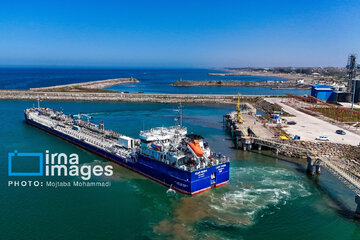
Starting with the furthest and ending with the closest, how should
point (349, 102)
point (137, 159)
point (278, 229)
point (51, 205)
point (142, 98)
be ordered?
point (142, 98)
point (349, 102)
point (137, 159)
point (51, 205)
point (278, 229)

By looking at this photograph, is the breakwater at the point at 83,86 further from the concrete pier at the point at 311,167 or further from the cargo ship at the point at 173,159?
the concrete pier at the point at 311,167

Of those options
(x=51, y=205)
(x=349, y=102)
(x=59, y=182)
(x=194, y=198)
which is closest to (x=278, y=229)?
(x=194, y=198)

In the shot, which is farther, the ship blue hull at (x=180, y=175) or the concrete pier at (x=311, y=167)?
the concrete pier at (x=311, y=167)

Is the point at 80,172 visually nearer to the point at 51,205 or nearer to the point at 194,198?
the point at 51,205

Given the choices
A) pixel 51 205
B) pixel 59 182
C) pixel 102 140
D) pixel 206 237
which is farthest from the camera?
pixel 102 140

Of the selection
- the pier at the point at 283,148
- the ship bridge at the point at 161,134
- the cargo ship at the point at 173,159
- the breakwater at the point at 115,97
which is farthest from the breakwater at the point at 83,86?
the ship bridge at the point at 161,134

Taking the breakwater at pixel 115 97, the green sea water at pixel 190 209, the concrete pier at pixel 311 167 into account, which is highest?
the breakwater at pixel 115 97

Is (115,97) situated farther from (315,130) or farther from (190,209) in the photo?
(190,209)
